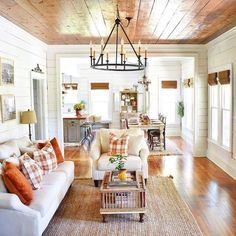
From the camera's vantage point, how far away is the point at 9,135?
16.7 feet

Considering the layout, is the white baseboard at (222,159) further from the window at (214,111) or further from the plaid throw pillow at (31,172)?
the plaid throw pillow at (31,172)

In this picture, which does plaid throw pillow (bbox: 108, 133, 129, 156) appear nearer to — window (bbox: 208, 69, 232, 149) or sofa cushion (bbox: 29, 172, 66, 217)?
sofa cushion (bbox: 29, 172, 66, 217)

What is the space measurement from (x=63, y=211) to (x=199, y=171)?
10.7 feet

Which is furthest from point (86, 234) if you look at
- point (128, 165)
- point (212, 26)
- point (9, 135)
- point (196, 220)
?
point (212, 26)

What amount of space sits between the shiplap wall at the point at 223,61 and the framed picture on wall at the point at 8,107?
4123mm

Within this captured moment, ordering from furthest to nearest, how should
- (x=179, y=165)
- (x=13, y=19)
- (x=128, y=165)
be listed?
(x=179, y=165)
(x=128, y=165)
(x=13, y=19)

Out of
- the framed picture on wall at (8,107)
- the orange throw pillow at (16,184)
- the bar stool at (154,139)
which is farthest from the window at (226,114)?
the orange throw pillow at (16,184)

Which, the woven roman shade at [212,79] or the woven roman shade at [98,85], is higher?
the woven roman shade at [98,85]

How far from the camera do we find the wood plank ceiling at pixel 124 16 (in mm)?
4031

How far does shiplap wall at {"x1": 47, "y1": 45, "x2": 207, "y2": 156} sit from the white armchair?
7.59 feet

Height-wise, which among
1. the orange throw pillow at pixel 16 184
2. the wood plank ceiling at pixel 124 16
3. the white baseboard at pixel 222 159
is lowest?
the white baseboard at pixel 222 159

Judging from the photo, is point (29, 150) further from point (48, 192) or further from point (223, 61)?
point (223, 61)

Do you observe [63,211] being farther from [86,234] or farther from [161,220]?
[161,220]

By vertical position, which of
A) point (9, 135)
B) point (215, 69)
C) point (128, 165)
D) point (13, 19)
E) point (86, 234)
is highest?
point (13, 19)
